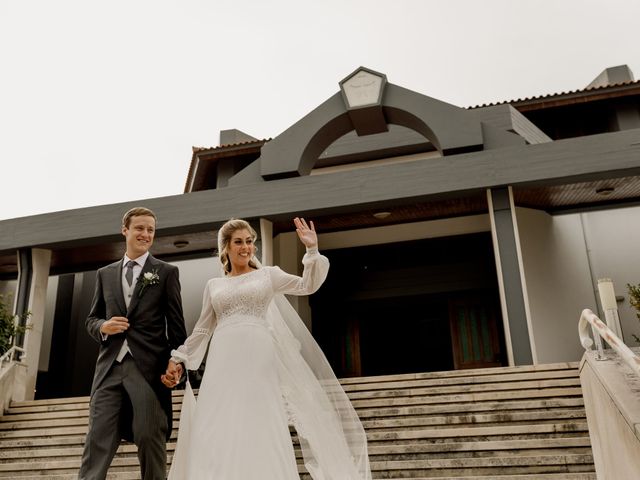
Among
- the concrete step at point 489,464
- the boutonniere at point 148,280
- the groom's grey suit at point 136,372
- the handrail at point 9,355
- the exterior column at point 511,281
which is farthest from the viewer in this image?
the handrail at point 9,355

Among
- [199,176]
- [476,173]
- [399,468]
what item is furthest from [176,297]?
[199,176]

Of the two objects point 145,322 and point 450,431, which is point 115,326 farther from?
point 450,431

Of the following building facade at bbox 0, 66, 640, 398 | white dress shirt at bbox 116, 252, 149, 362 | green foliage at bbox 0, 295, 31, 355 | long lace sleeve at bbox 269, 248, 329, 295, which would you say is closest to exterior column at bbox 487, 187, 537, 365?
building facade at bbox 0, 66, 640, 398

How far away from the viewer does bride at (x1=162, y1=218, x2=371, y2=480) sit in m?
3.59

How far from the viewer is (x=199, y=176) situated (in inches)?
781

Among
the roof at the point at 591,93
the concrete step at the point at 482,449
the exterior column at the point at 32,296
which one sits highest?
the roof at the point at 591,93

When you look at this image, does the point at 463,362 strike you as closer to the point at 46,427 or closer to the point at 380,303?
the point at 380,303

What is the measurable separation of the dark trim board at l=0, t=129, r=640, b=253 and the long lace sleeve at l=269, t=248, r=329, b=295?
7.71m

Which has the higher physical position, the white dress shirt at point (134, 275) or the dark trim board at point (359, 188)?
the dark trim board at point (359, 188)

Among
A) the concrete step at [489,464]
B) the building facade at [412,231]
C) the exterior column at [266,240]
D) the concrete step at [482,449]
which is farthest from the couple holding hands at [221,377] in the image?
the exterior column at [266,240]

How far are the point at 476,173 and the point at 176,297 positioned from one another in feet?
27.9

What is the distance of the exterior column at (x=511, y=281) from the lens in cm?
1056

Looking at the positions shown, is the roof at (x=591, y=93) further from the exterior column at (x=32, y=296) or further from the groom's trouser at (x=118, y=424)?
the groom's trouser at (x=118, y=424)

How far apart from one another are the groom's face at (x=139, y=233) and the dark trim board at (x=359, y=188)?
7955 millimetres
